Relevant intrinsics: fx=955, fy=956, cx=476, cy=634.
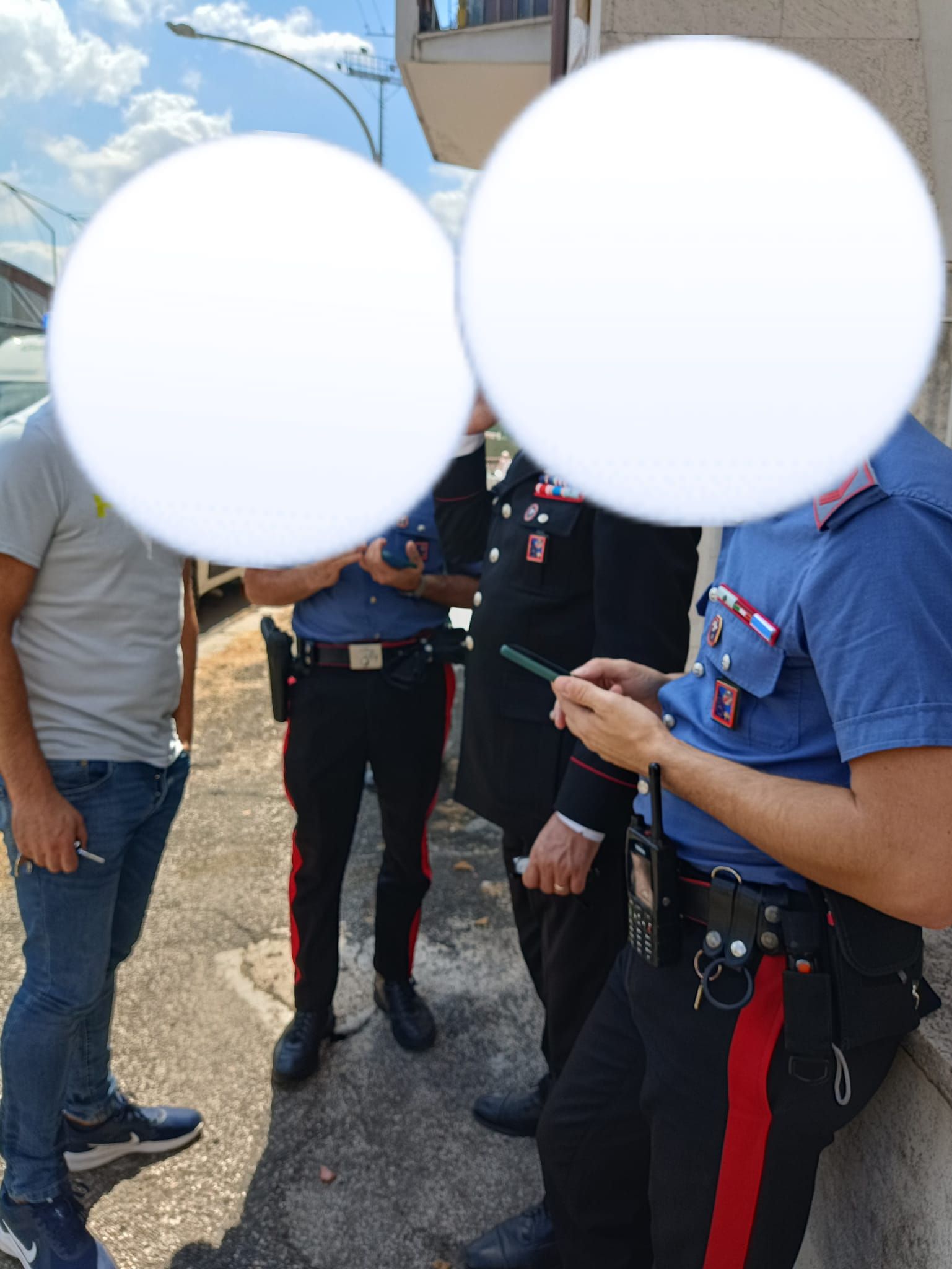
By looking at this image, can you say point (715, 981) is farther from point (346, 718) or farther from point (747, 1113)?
point (346, 718)

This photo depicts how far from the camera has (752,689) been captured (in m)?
1.22

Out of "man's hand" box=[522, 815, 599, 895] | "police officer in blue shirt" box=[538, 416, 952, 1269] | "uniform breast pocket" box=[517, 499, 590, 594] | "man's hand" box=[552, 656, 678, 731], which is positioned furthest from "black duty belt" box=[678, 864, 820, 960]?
"uniform breast pocket" box=[517, 499, 590, 594]

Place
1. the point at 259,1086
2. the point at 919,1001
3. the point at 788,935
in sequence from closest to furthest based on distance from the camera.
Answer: the point at 788,935 → the point at 919,1001 → the point at 259,1086

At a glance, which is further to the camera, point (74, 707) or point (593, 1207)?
point (74, 707)

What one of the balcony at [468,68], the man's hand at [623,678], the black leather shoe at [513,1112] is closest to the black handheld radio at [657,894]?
the man's hand at [623,678]

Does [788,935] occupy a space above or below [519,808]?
above

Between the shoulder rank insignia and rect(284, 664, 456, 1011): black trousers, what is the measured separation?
1642mm

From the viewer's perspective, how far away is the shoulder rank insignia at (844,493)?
1035mm

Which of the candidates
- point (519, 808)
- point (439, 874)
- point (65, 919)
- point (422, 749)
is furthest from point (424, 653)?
point (439, 874)

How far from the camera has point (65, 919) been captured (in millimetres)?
1893

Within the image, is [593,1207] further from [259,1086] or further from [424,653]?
[424,653]

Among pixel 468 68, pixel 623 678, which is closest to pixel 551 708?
pixel 623 678

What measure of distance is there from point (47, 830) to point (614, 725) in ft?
3.68

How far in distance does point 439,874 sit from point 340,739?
1.29 metres
